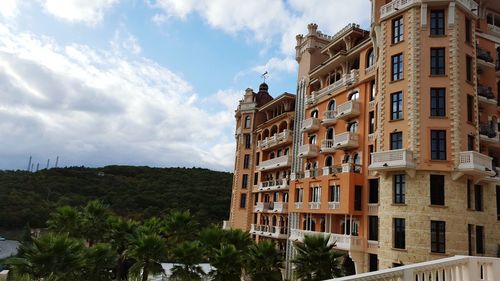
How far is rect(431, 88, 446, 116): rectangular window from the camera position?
80.3ft

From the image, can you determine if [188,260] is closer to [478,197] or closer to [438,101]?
[438,101]

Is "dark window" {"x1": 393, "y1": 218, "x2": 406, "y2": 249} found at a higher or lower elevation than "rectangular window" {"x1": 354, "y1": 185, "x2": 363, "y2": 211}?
lower

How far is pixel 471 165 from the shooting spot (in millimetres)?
22766

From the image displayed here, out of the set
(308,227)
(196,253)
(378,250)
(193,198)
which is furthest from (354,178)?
(193,198)

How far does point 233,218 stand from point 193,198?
85.2 feet

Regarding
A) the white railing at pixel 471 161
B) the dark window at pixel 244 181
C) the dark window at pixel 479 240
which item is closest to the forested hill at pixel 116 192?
the dark window at pixel 244 181

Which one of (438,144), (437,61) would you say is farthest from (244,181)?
(437,61)

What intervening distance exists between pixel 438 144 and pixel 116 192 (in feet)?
227

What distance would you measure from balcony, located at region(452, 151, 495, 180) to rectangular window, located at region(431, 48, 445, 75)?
5573 mm

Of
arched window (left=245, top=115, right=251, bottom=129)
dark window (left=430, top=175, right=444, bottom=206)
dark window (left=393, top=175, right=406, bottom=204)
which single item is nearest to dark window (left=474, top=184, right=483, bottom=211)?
dark window (left=430, top=175, right=444, bottom=206)

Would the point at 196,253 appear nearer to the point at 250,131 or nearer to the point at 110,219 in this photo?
the point at 110,219

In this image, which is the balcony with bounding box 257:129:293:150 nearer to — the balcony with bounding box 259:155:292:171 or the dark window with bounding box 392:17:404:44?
the balcony with bounding box 259:155:292:171

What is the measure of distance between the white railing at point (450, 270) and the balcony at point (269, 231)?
33326 millimetres

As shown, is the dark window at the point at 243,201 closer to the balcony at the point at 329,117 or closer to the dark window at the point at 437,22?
the balcony at the point at 329,117
